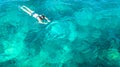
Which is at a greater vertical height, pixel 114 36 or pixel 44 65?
pixel 114 36

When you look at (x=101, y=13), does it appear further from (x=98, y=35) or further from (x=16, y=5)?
(x=16, y=5)

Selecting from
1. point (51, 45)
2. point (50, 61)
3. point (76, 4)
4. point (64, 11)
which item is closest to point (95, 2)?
point (76, 4)

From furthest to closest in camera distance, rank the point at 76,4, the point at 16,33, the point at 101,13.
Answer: the point at 76,4 < the point at 101,13 < the point at 16,33

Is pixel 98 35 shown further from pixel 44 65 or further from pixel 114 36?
pixel 44 65

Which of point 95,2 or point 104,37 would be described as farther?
point 95,2

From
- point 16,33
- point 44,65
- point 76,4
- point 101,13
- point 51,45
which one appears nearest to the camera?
point 44,65

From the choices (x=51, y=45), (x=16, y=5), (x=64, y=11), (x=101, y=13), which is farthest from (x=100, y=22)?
(x=16, y=5)

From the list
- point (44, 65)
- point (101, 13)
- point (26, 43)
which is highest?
point (101, 13)
